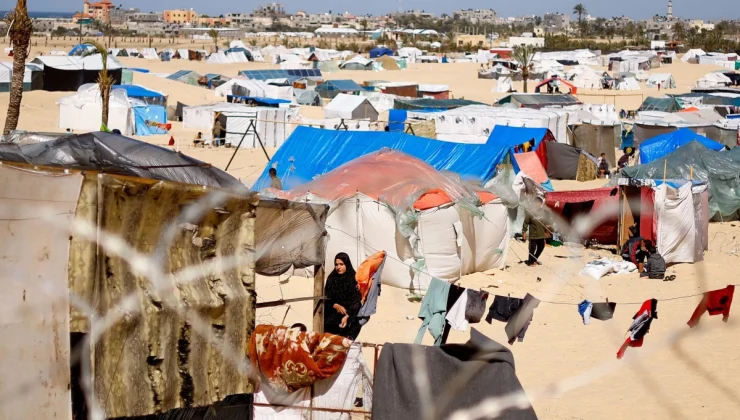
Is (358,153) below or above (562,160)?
above

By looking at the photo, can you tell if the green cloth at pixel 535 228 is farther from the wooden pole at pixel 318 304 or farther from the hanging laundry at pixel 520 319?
the wooden pole at pixel 318 304

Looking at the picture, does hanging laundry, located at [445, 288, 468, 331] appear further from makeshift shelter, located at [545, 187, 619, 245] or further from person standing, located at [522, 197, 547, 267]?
makeshift shelter, located at [545, 187, 619, 245]

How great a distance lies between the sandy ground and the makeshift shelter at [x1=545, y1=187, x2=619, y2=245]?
0.47m

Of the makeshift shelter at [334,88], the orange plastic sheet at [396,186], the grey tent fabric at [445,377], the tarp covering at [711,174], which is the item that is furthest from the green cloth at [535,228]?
the makeshift shelter at [334,88]

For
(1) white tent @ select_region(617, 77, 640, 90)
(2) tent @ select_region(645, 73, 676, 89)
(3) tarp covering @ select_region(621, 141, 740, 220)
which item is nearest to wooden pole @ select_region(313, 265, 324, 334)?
(3) tarp covering @ select_region(621, 141, 740, 220)

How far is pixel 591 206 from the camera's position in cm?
1445

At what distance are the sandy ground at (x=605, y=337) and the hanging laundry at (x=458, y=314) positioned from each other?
978 millimetres

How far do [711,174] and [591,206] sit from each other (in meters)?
3.46

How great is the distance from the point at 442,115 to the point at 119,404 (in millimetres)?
21005

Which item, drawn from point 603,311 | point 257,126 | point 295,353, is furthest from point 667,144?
point 295,353

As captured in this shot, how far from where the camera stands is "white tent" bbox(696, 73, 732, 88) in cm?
5219

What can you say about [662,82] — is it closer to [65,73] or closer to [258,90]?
[258,90]

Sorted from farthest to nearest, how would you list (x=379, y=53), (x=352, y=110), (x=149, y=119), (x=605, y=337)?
(x=379, y=53)
(x=352, y=110)
(x=149, y=119)
(x=605, y=337)

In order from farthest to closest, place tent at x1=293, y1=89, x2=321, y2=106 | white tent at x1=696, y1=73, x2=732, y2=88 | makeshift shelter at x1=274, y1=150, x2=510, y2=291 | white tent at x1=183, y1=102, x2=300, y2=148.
Result: 1. white tent at x1=696, y1=73, x2=732, y2=88
2. tent at x1=293, y1=89, x2=321, y2=106
3. white tent at x1=183, y1=102, x2=300, y2=148
4. makeshift shelter at x1=274, y1=150, x2=510, y2=291
